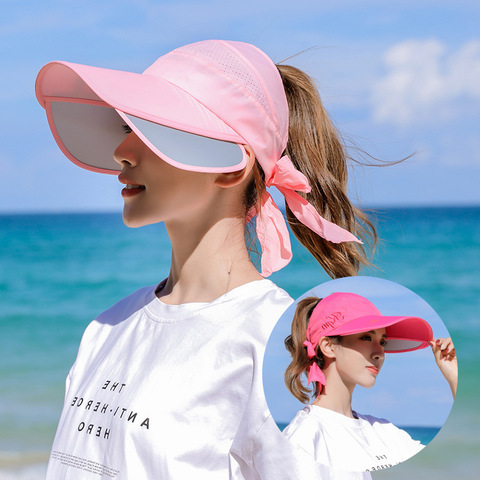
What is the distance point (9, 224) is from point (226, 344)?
17.8 m

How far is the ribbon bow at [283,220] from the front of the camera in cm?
124

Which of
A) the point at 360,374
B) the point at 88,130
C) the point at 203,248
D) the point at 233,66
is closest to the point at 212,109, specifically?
the point at 233,66

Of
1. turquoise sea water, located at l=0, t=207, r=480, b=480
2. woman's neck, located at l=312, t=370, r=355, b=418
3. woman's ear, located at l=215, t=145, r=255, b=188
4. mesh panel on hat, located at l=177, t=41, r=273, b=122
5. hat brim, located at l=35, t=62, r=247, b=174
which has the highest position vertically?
mesh panel on hat, located at l=177, t=41, r=273, b=122

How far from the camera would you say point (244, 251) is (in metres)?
1.25

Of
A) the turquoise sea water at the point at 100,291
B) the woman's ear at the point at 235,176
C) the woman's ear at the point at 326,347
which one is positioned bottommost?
the turquoise sea water at the point at 100,291

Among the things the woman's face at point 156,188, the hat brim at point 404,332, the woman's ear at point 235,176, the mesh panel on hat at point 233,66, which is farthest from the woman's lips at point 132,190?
the hat brim at point 404,332

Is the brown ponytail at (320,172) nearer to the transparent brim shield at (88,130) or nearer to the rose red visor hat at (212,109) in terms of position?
the rose red visor hat at (212,109)

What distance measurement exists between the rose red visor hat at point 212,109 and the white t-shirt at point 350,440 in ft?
1.25

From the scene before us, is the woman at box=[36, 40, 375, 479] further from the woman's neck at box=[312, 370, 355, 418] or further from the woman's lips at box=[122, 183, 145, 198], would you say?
the woman's neck at box=[312, 370, 355, 418]

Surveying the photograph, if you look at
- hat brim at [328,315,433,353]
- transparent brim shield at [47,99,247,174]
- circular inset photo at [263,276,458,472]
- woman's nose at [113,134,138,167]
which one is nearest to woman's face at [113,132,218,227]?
woman's nose at [113,134,138,167]

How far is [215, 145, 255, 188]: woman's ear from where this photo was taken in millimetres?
1207

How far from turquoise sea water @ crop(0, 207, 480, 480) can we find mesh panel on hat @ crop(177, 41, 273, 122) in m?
0.42

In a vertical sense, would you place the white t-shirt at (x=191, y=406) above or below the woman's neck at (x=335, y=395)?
below

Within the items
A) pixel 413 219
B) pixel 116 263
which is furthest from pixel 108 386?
pixel 413 219
